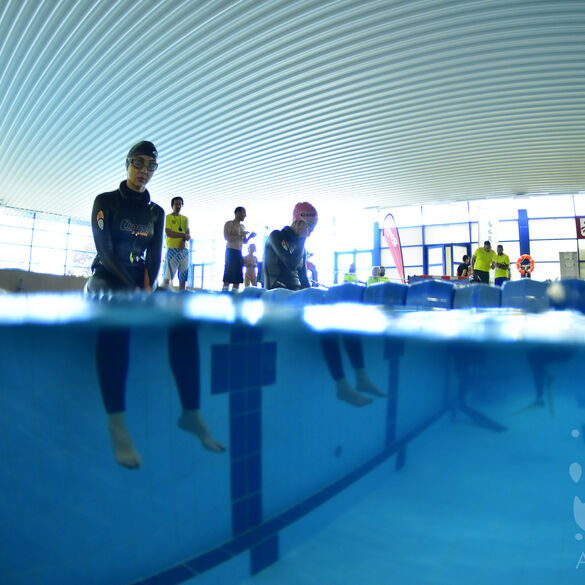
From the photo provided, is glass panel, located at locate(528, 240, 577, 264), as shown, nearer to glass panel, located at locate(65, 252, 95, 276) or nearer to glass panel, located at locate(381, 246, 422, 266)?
glass panel, located at locate(381, 246, 422, 266)

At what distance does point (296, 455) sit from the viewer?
253 cm

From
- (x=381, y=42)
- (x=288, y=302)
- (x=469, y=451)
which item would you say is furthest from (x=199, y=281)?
(x=469, y=451)

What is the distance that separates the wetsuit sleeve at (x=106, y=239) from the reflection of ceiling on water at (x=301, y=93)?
536cm

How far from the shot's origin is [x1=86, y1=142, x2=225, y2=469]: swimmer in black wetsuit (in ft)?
6.78

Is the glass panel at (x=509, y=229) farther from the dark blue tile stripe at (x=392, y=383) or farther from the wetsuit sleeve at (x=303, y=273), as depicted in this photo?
the dark blue tile stripe at (x=392, y=383)

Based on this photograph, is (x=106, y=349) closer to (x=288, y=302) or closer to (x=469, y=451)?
(x=288, y=302)

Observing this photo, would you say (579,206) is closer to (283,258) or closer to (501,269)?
(501,269)

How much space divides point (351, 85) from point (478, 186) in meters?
7.93

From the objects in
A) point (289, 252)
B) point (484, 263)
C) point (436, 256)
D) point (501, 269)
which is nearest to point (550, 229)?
point (436, 256)

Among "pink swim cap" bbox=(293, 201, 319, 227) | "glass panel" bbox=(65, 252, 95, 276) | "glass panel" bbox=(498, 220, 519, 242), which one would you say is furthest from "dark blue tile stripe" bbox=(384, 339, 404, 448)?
"glass panel" bbox=(65, 252, 95, 276)

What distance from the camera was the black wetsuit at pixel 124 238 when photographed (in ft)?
9.59

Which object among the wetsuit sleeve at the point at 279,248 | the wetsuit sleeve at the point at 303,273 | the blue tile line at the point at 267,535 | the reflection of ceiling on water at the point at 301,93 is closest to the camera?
the blue tile line at the point at 267,535

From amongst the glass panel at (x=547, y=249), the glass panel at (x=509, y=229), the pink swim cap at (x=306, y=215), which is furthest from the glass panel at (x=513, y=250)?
the pink swim cap at (x=306, y=215)

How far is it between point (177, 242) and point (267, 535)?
528 cm
